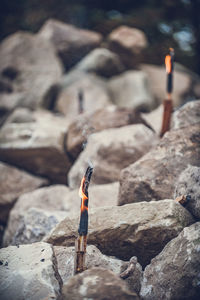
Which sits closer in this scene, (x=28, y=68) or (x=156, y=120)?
(x=156, y=120)

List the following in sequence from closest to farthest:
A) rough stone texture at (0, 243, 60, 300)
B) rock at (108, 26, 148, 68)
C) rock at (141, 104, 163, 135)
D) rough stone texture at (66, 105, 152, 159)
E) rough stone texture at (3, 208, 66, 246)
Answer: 1. rough stone texture at (0, 243, 60, 300)
2. rough stone texture at (3, 208, 66, 246)
3. rough stone texture at (66, 105, 152, 159)
4. rock at (141, 104, 163, 135)
5. rock at (108, 26, 148, 68)

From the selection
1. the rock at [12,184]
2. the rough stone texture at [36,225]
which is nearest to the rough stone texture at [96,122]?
the rock at [12,184]

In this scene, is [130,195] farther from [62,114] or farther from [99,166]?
[62,114]

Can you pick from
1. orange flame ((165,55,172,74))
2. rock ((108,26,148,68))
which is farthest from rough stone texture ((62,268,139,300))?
rock ((108,26,148,68))

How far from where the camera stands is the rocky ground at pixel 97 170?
213cm

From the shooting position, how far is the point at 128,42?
24.8 ft

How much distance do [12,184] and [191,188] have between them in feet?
11.4

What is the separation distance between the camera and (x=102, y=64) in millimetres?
7051

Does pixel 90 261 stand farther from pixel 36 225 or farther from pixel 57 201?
pixel 57 201

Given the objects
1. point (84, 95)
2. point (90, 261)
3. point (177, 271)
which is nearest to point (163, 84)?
point (84, 95)

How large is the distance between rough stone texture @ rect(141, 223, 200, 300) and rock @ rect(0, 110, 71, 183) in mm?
3164

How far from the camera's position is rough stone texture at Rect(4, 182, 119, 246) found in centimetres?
364

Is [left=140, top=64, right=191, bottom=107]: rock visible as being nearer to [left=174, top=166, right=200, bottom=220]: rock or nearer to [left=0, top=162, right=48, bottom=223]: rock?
[left=0, top=162, right=48, bottom=223]: rock

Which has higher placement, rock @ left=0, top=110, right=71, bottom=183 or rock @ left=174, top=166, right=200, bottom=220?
rock @ left=174, top=166, right=200, bottom=220
